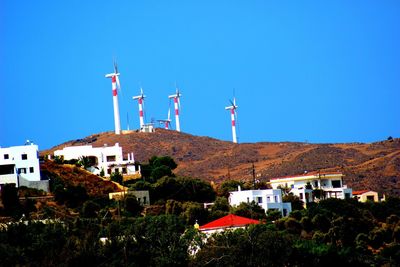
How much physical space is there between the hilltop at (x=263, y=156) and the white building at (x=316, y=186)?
458 inches

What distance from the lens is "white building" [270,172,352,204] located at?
295ft

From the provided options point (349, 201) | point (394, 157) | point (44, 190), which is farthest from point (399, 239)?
point (394, 157)

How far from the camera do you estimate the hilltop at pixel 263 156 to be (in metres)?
115

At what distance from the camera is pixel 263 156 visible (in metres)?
141

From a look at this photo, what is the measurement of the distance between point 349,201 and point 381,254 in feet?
62.2

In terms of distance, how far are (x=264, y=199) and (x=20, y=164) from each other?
19754mm

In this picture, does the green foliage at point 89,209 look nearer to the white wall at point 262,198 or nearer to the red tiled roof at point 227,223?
the red tiled roof at point 227,223

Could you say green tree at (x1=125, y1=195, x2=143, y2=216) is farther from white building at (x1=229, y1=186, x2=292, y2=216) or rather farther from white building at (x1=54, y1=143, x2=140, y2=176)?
white building at (x1=54, y1=143, x2=140, y2=176)

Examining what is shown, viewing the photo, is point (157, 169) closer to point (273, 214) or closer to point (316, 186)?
point (316, 186)

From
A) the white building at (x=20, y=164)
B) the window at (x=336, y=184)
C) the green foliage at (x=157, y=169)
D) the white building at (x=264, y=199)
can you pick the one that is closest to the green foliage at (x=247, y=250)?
the white building at (x=264, y=199)

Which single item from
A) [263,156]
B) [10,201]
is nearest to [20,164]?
[10,201]

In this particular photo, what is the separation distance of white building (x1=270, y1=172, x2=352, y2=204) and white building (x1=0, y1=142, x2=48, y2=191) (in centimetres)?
2402

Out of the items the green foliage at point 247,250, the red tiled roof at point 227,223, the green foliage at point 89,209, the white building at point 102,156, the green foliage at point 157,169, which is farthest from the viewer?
the white building at point 102,156

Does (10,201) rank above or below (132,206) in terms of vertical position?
above
